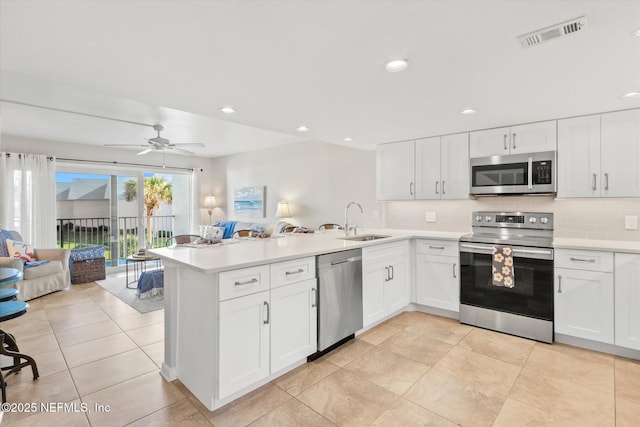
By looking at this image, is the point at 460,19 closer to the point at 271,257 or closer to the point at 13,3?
the point at 271,257

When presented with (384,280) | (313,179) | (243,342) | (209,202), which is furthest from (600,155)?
(209,202)

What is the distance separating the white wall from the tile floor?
2356mm

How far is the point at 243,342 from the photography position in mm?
2023

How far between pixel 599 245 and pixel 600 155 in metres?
0.83

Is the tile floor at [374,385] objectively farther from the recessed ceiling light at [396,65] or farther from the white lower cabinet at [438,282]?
the recessed ceiling light at [396,65]

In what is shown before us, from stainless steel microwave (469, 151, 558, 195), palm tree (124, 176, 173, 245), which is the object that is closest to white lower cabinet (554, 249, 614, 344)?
stainless steel microwave (469, 151, 558, 195)

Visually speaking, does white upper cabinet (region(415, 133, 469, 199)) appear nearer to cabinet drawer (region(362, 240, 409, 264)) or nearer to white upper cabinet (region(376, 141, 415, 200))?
white upper cabinet (region(376, 141, 415, 200))

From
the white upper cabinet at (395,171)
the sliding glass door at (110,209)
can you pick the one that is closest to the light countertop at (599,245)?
the white upper cabinet at (395,171)

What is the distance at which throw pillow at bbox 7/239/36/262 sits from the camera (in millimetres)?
4367

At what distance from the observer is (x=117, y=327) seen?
133 inches

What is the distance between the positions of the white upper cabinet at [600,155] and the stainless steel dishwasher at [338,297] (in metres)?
2.18

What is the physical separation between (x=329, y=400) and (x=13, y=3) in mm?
2612

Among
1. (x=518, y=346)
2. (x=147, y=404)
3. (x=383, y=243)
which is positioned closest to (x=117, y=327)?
(x=147, y=404)

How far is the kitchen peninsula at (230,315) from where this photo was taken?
75.6 inches
